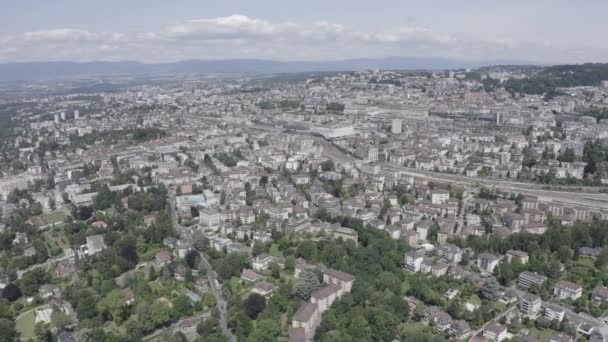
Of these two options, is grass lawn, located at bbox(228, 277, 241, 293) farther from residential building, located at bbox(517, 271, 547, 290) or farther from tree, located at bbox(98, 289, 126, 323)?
residential building, located at bbox(517, 271, 547, 290)

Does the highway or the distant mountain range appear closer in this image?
the highway

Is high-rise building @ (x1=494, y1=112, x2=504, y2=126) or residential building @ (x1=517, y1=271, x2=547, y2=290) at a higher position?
high-rise building @ (x1=494, y1=112, x2=504, y2=126)

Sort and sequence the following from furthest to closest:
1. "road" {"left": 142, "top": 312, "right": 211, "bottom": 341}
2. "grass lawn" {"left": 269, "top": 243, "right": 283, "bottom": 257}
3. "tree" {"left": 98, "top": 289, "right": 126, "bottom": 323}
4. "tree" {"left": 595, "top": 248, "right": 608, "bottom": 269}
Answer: "grass lawn" {"left": 269, "top": 243, "right": 283, "bottom": 257} → "tree" {"left": 595, "top": 248, "right": 608, "bottom": 269} → "tree" {"left": 98, "top": 289, "right": 126, "bottom": 323} → "road" {"left": 142, "top": 312, "right": 211, "bottom": 341}

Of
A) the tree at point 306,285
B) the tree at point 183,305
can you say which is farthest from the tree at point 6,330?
the tree at point 306,285

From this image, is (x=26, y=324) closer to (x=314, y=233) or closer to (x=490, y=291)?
(x=314, y=233)

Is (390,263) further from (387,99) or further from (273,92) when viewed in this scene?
(273,92)

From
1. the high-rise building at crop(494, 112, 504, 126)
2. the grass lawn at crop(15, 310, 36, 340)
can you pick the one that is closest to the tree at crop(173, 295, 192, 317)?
Result: the grass lawn at crop(15, 310, 36, 340)

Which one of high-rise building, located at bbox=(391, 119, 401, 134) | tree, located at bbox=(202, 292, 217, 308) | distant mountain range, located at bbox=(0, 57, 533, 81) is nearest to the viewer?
tree, located at bbox=(202, 292, 217, 308)

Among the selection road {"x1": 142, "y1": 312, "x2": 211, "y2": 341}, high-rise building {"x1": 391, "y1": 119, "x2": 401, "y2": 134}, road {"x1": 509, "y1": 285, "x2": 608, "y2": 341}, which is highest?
high-rise building {"x1": 391, "y1": 119, "x2": 401, "y2": 134}
